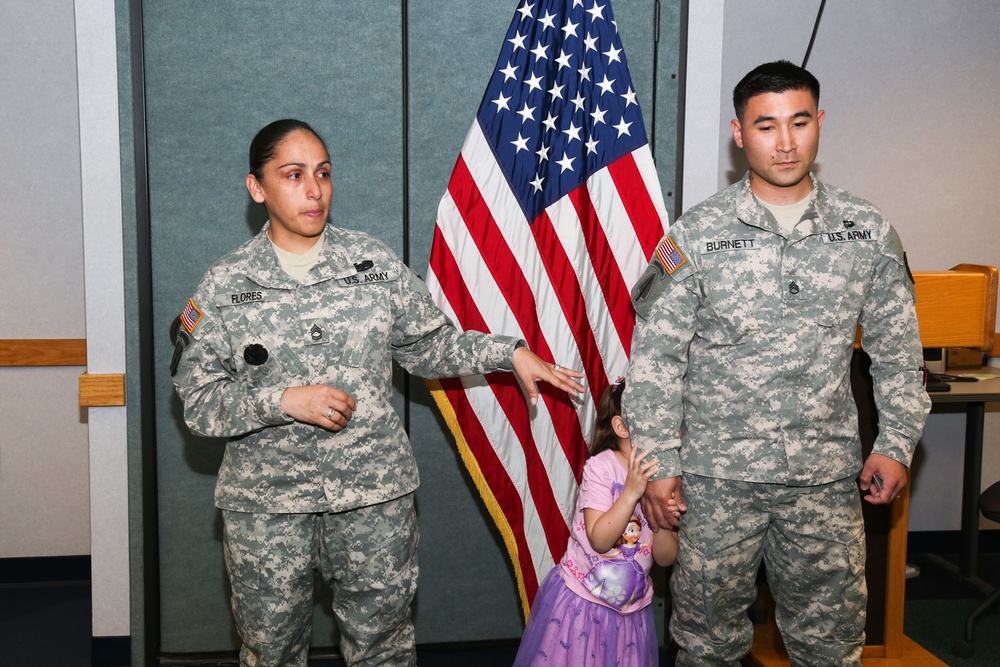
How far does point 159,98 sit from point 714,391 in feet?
6.34

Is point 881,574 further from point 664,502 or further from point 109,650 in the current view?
point 109,650

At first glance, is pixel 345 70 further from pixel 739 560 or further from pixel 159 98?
pixel 739 560

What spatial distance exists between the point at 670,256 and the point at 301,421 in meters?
1.00

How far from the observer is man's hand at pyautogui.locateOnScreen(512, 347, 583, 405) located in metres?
2.20

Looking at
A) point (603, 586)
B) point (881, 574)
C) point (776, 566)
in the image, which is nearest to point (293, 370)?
point (603, 586)

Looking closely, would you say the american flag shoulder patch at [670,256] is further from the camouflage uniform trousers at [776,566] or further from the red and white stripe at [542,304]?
the camouflage uniform trousers at [776,566]

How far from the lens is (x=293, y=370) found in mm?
2158

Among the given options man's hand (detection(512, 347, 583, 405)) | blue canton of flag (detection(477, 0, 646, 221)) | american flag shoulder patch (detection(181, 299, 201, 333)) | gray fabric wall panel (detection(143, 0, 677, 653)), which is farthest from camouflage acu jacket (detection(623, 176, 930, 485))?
american flag shoulder patch (detection(181, 299, 201, 333))

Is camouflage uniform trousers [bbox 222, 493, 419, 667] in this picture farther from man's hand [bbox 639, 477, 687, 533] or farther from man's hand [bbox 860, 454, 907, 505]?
man's hand [bbox 860, 454, 907, 505]

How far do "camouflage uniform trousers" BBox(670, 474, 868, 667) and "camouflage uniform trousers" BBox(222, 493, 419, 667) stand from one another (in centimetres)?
74

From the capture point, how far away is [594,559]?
2377 millimetres

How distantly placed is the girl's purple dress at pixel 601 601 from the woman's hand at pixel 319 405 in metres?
0.73

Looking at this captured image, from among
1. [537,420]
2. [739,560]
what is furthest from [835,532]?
[537,420]

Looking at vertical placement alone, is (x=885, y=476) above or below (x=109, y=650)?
above
